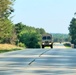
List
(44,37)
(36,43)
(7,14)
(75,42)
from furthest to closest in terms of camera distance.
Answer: (75,42), (36,43), (7,14), (44,37)

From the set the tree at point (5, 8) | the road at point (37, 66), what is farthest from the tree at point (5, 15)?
the road at point (37, 66)

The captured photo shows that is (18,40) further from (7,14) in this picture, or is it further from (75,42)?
(7,14)

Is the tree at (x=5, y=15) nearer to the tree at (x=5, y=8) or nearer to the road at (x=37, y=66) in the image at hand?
the tree at (x=5, y=8)

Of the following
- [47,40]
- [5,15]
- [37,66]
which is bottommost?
[37,66]

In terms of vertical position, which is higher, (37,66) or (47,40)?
(47,40)

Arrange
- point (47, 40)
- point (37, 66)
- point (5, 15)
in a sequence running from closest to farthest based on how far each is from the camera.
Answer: point (37, 66) → point (47, 40) → point (5, 15)

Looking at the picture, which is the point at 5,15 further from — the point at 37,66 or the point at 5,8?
the point at 37,66

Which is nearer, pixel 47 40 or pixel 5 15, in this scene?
pixel 47 40

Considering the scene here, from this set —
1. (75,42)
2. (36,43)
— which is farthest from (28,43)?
(75,42)

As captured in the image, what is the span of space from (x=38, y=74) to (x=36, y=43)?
338 ft

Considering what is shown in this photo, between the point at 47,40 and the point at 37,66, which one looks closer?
the point at 37,66

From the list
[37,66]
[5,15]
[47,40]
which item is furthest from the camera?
[5,15]

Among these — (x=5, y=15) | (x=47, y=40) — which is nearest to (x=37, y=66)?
(x=47, y=40)

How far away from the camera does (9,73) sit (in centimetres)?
1850
